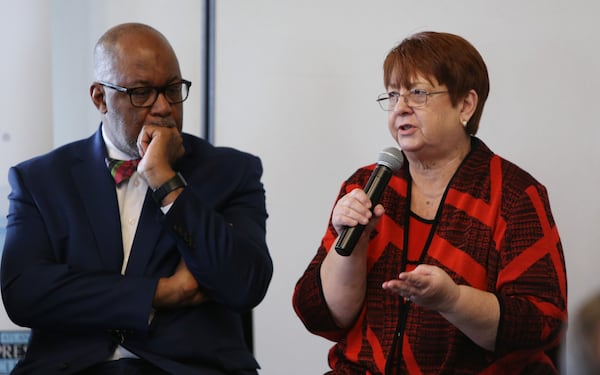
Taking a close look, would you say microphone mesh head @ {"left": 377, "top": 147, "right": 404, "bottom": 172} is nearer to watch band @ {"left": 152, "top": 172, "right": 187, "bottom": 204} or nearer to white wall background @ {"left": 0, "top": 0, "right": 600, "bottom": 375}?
watch band @ {"left": 152, "top": 172, "right": 187, "bottom": 204}

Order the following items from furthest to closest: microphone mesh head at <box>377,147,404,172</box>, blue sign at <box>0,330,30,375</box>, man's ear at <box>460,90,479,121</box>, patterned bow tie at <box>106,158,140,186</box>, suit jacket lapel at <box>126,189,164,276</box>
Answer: blue sign at <box>0,330,30,375</box> → patterned bow tie at <box>106,158,140,186</box> → suit jacket lapel at <box>126,189,164,276</box> → man's ear at <box>460,90,479,121</box> → microphone mesh head at <box>377,147,404,172</box>

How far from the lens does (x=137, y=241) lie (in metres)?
2.30

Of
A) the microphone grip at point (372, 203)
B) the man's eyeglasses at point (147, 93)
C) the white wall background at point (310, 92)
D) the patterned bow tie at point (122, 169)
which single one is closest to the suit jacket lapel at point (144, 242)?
the patterned bow tie at point (122, 169)

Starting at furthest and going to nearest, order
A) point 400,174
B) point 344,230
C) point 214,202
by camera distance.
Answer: point 214,202
point 400,174
point 344,230

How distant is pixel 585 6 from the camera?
2518 millimetres

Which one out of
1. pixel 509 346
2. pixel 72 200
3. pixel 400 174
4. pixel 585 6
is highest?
pixel 585 6

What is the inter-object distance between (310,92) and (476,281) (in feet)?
3.91

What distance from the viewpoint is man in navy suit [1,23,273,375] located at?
2.20 m

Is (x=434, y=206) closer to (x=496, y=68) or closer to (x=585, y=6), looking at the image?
(x=496, y=68)

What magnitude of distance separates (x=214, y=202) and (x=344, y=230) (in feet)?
1.96

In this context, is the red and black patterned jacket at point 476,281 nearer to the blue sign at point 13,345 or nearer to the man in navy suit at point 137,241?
the man in navy suit at point 137,241

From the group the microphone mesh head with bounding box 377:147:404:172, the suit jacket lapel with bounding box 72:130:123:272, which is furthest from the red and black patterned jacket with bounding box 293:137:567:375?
the suit jacket lapel with bounding box 72:130:123:272

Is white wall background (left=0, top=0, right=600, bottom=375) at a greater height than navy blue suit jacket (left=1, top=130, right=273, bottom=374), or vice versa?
white wall background (left=0, top=0, right=600, bottom=375)

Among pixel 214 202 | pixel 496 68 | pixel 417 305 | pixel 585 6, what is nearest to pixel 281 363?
pixel 214 202
